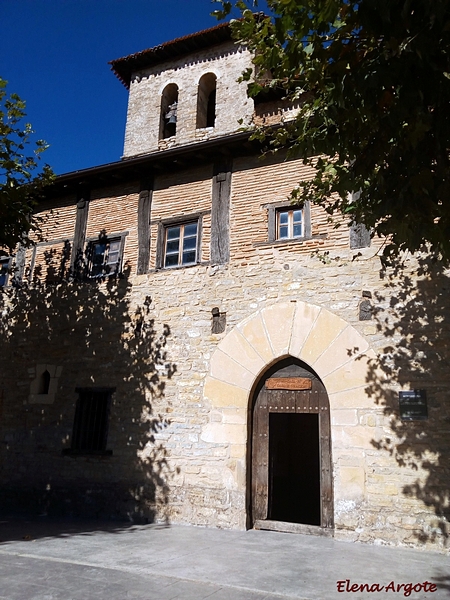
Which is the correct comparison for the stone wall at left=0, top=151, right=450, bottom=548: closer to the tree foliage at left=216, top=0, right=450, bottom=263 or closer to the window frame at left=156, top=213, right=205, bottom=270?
the window frame at left=156, top=213, right=205, bottom=270

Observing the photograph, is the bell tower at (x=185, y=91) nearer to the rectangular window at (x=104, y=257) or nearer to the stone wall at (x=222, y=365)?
the stone wall at (x=222, y=365)

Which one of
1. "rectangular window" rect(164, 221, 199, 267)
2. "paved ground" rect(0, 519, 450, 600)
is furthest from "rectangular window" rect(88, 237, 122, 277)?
"paved ground" rect(0, 519, 450, 600)

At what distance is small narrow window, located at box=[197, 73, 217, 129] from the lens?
544 inches

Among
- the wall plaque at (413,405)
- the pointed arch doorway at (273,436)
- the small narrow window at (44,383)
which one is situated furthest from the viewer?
the small narrow window at (44,383)

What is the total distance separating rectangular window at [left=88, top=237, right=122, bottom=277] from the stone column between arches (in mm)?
2918

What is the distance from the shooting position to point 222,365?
752cm

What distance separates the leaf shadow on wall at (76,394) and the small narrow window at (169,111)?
6.30 metres

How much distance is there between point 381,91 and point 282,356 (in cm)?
450

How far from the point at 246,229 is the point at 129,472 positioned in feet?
14.6

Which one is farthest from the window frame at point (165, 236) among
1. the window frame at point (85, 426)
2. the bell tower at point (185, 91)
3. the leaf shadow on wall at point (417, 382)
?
the bell tower at point (185, 91)

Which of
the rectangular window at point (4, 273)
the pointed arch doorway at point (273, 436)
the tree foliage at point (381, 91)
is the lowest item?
the pointed arch doorway at point (273, 436)

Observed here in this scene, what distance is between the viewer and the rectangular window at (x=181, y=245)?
333 inches

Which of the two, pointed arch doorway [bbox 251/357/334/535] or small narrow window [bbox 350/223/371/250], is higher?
small narrow window [bbox 350/223/371/250]

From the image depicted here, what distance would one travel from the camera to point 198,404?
7.51 metres
